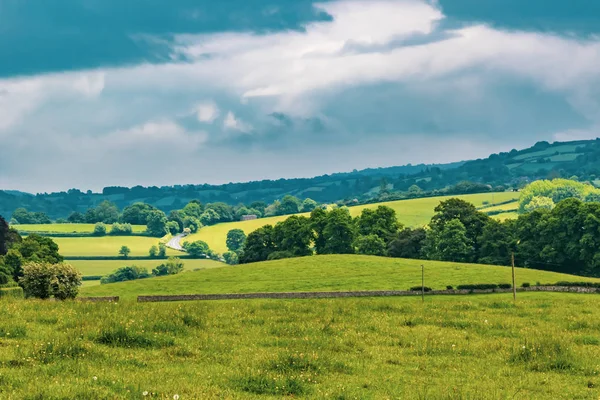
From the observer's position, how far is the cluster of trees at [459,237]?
130 metres

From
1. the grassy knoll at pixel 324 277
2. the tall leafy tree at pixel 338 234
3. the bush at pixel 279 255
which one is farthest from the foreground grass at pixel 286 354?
the tall leafy tree at pixel 338 234

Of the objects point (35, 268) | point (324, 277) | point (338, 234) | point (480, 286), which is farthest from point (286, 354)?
point (338, 234)

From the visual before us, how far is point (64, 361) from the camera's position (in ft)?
65.2

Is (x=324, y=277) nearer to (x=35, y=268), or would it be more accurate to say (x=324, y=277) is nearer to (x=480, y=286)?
(x=480, y=286)

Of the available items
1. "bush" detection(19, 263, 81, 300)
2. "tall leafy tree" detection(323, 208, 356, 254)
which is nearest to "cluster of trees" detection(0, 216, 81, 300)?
"bush" detection(19, 263, 81, 300)

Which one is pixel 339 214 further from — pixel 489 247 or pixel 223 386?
pixel 223 386

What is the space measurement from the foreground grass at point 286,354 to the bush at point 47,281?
2395cm

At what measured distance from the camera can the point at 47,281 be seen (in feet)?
177

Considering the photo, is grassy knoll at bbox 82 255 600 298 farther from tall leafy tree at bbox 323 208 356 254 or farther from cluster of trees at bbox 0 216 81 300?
tall leafy tree at bbox 323 208 356 254

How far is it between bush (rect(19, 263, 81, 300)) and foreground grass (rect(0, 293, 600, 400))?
23.9 metres

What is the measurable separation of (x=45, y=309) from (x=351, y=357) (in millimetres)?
13331

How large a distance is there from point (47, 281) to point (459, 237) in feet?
333

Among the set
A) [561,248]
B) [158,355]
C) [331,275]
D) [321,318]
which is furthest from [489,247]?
[158,355]

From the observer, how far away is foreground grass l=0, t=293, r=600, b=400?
18.1 m
